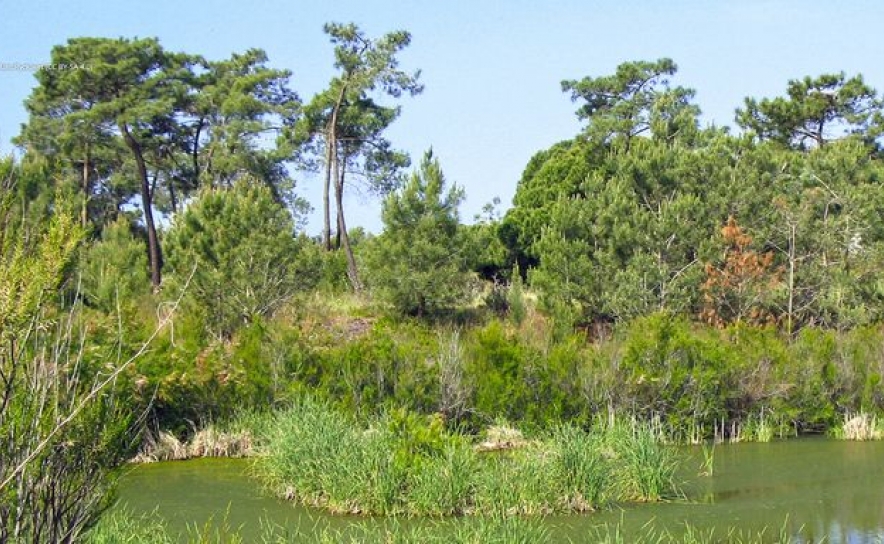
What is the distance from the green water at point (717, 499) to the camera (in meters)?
11.5

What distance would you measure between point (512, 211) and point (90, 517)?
3291 centimetres

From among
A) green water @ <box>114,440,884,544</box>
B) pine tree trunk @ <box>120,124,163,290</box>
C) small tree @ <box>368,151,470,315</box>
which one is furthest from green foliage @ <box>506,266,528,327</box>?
pine tree trunk @ <box>120,124,163,290</box>

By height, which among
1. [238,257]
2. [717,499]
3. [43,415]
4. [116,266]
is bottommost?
[717,499]

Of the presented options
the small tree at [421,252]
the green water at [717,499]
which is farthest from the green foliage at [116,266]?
the green water at [717,499]

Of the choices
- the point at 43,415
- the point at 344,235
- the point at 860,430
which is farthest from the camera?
the point at 344,235

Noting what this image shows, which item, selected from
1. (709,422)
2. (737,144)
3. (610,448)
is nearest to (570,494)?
(610,448)

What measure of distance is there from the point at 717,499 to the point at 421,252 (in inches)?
631

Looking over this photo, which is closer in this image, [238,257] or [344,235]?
[238,257]

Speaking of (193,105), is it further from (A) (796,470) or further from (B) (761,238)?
(A) (796,470)

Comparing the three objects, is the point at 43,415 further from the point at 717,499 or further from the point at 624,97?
the point at 624,97

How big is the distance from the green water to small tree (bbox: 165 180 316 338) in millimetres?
10529

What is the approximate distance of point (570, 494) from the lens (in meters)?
11.9

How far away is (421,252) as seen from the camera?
28406 millimetres

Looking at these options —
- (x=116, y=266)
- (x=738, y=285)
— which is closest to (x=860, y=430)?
(x=738, y=285)
